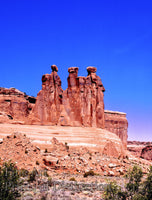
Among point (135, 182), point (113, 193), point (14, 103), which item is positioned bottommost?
point (113, 193)

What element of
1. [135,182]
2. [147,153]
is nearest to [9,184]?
[135,182]

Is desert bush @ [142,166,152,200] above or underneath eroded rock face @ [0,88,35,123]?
underneath

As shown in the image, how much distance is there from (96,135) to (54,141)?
8.90 metres

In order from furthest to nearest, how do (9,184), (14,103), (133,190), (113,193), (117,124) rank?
Answer: (117,124)
(14,103)
(9,184)
(133,190)
(113,193)

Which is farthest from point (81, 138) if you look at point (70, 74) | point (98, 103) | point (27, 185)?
point (27, 185)

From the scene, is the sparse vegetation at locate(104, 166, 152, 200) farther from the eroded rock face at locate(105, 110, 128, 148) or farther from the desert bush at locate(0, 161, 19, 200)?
the eroded rock face at locate(105, 110, 128, 148)

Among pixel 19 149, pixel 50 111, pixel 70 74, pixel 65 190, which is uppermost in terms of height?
pixel 70 74

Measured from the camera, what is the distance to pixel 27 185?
2386 centimetres

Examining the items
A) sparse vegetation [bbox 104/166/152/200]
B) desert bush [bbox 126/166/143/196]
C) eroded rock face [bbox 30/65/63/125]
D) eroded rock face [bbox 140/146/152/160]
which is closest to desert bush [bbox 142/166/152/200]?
sparse vegetation [bbox 104/166/152/200]

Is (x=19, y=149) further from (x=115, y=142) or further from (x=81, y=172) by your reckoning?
(x=115, y=142)

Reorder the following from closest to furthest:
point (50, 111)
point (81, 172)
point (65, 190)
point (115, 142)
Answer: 1. point (65, 190)
2. point (81, 172)
3. point (115, 142)
4. point (50, 111)

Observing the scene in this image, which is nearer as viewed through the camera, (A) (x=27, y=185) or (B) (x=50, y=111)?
(A) (x=27, y=185)

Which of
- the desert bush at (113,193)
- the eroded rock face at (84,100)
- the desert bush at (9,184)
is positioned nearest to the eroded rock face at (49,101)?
the eroded rock face at (84,100)

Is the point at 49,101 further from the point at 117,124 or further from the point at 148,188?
the point at 117,124
